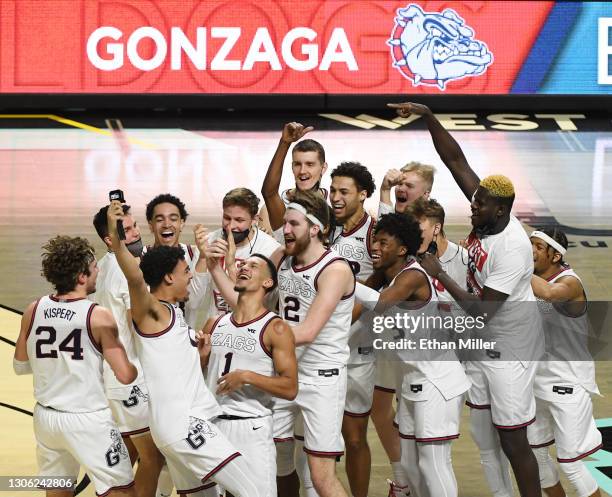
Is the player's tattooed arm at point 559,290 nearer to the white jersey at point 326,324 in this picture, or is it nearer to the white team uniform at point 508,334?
the white team uniform at point 508,334

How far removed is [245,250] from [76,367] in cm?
170

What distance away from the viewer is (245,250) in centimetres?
743

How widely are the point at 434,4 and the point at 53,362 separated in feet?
41.2

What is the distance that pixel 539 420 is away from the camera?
23.8 feet

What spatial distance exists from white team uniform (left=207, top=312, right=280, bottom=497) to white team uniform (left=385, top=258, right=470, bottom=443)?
97cm

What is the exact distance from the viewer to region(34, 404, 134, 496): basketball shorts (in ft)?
19.9

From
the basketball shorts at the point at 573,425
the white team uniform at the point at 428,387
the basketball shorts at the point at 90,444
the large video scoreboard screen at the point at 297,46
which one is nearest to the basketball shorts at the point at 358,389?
the white team uniform at the point at 428,387

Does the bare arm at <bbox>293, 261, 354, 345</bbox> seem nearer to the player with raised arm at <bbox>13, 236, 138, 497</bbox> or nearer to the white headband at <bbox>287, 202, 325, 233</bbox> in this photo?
the white headband at <bbox>287, 202, 325, 233</bbox>

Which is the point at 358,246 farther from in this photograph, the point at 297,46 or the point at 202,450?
the point at 297,46

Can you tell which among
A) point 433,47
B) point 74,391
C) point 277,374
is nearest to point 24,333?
point 74,391

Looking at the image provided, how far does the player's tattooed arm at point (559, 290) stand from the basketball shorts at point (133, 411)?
8.40ft

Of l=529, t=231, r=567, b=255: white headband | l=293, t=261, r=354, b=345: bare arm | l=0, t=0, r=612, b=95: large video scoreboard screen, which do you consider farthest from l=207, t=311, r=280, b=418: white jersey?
l=0, t=0, r=612, b=95: large video scoreboard screen

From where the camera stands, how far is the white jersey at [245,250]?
23.9 feet

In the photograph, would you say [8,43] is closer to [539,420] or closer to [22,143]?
[22,143]
